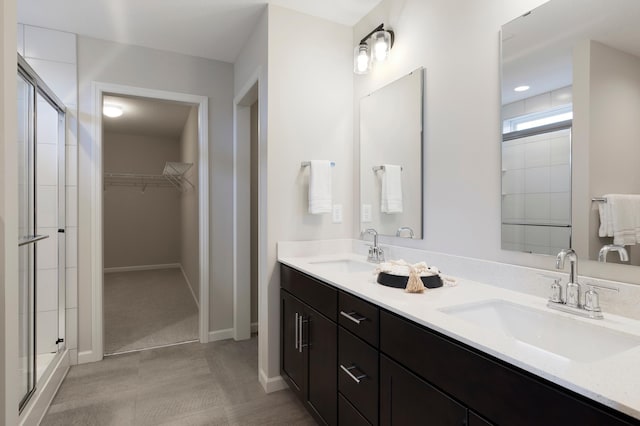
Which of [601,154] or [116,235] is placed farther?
[116,235]

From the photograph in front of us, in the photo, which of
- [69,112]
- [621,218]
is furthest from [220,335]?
[621,218]

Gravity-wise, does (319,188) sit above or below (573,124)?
below

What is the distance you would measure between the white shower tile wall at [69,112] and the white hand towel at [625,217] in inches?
127

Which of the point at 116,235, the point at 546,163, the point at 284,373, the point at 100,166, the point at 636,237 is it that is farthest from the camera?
the point at 116,235

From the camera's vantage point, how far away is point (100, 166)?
2730 mm

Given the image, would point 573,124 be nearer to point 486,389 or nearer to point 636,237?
point 636,237

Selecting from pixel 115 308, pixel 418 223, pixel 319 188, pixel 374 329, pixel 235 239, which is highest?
pixel 319 188

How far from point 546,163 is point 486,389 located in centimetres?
92

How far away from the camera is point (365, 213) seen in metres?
2.35

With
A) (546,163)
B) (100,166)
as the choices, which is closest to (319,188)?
(546,163)

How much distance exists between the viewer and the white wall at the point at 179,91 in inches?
105

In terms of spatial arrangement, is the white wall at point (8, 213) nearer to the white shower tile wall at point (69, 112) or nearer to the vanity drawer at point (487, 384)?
the vanity drawer at point (487, 384)

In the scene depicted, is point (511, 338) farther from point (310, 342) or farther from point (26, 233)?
point (26, 233)

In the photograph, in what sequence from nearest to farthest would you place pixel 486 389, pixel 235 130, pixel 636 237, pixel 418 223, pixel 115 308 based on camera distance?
pixel 486 389
pixel 636 237
pixel 418 223
pixel 235 130
pixel 115 308
